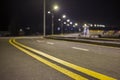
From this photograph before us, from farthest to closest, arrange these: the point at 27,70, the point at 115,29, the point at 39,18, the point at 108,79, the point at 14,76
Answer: the point at 39,18
the point at 115,29
the point at 27,70
the point at 14,76
the point at 108,79

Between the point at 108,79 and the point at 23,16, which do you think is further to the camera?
the point at 23,16

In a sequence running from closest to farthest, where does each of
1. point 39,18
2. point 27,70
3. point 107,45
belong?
point 27,70 → point 107,45 → point 39,18

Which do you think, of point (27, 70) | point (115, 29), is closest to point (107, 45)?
point (27, 70)

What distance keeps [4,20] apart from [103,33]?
57633mm

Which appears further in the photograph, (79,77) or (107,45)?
(107,45)

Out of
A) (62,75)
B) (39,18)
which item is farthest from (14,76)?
(39,18)

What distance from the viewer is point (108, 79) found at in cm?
586

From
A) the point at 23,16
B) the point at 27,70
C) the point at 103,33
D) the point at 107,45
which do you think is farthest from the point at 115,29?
the point at 23,16

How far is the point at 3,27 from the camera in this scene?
10106 cm

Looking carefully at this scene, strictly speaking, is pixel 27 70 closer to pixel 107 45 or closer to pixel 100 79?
pixel 100 79

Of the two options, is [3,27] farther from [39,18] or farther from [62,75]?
[62,75]

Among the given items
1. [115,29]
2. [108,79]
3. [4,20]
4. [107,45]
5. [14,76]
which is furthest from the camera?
[4,20]

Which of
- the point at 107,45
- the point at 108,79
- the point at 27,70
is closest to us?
the point at 108,79

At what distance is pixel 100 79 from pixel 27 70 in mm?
2722
